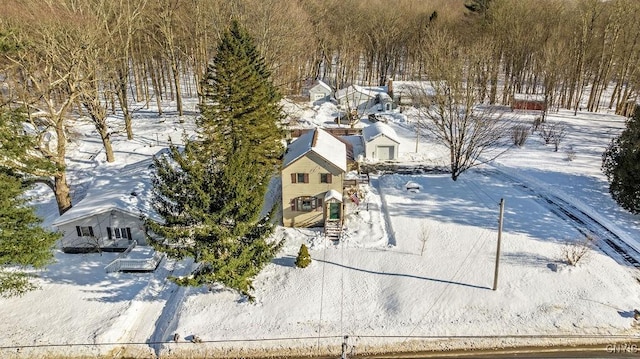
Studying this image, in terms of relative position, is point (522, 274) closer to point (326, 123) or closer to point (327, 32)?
point (326, 123)

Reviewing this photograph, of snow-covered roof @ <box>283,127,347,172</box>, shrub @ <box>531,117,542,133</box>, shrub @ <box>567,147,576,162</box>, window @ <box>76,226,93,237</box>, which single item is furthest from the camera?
shrub @ <box>531,117,542,133</box>

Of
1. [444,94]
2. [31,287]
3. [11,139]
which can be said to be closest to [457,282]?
[444,94]

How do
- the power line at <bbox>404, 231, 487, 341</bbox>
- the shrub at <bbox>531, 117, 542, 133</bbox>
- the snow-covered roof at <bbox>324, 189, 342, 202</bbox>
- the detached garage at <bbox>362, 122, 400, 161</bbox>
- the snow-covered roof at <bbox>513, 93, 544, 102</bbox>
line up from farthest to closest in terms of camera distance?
the snow-covered roof at <bbox>513, 93, 544, 102</bbox> < the shrub at <bbox>531, 117, 542, 133</bbox> < the detached garage at <bbox>362, 122, 400, 161</bbox> < the snow-covered roof at <bbox>324, 189, 342, 202</bbox> < the power line at <bbox>404, 231, 487, 341</bbox>

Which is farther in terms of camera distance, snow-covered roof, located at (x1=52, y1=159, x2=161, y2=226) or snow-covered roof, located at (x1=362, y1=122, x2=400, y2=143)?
snow-covered roof, located at (x1=362, y1=122, x2=400, y2=143)

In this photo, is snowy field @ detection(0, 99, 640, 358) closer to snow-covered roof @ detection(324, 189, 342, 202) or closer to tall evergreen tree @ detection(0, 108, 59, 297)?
tall evergreen tree @ detection(0, 108, 59, 297)

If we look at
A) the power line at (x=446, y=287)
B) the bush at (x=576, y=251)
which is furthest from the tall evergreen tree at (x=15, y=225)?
the bush at (x=576, y=251)

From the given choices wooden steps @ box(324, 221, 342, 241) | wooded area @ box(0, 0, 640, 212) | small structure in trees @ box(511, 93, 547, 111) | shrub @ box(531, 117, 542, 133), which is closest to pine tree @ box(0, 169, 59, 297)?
wooded area @ box(0, 0, 640, 212)

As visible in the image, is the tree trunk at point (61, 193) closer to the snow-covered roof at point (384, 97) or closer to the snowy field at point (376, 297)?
the snowy field at point (376, 297)
